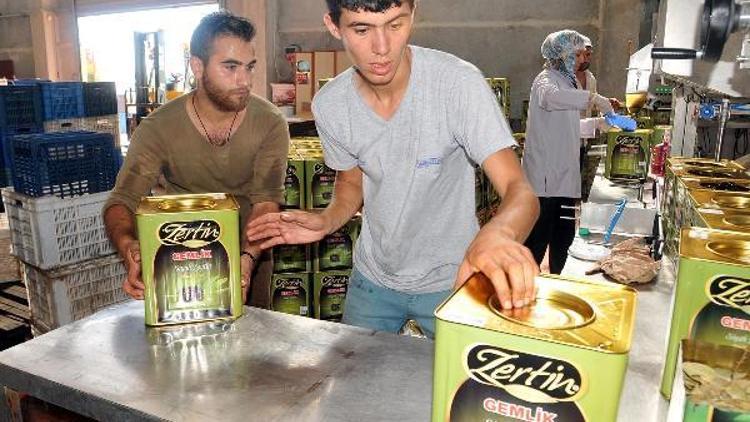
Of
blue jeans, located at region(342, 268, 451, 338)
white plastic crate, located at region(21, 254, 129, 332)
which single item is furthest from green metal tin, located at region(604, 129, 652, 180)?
white plastic crate, located at region(21, 254, 129, 332)

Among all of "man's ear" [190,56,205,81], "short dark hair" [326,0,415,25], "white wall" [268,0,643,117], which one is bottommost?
"man's ear" [190,56,205,81]

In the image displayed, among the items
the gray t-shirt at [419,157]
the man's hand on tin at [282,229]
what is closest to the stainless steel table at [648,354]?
the gray t-shirt at [419,157]

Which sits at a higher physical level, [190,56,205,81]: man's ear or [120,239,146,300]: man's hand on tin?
[190,56,205,81]: man's ear

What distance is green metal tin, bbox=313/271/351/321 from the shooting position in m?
3.43

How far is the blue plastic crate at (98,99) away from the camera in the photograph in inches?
241

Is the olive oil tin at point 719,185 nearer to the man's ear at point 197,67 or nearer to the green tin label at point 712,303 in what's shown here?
the green tin label at point 712,303

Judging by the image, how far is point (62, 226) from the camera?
335 centimetres

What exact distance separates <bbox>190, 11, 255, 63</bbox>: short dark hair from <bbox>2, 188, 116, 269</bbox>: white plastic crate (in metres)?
1.66

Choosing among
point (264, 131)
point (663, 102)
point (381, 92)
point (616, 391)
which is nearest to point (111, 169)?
point (264, 131)

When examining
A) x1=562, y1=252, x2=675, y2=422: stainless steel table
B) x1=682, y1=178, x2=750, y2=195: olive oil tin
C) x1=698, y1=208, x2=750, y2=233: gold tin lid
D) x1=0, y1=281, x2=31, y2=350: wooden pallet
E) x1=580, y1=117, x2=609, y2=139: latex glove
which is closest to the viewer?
x1=562, y1=252, x2=675, y2=422: stainless steel table

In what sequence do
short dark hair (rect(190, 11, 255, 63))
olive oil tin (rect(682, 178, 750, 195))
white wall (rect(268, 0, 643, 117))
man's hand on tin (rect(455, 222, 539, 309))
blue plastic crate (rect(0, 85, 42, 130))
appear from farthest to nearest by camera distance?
white wall (rect(268, 0, 643, 117)) → blue plastic crate (rect(0, 85, 42, 130)) → short dark hair (rect(190, 11, 255, 63)) → olive oil tin (rect(682, 178, 750, 195)) → man's hand on tin (rect(455, 222, 539, 309))

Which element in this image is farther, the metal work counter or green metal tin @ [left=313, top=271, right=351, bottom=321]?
green metal tin @ [left=313, top=271, right=351, bottom=321]

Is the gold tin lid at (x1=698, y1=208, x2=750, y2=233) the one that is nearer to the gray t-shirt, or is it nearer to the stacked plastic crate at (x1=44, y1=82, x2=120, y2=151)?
the gray t-shirt

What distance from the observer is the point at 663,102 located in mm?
5238
